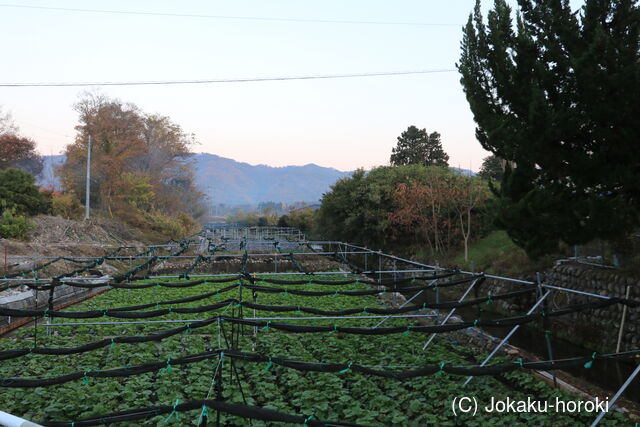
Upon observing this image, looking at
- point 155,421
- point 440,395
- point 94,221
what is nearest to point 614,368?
point 440,395

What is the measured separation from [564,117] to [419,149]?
27931 mm

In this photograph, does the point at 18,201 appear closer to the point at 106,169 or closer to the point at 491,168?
the point at 106,169

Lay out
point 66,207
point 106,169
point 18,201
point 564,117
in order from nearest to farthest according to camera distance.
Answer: point 564,117
point 18,201
point 66,207
point 106,169

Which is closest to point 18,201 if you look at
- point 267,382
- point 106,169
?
point 106,169

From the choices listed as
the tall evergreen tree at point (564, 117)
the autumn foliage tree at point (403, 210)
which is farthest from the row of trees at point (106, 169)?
the tall evergreen tree at point (564, 117)

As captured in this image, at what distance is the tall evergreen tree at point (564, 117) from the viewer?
30.7ft

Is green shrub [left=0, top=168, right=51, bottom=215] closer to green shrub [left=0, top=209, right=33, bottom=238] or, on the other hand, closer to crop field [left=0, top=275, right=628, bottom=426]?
green shrub [left=0, top=209, right=33, bottom=238]

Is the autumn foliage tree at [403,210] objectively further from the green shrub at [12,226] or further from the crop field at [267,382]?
the crop field at [267,382]

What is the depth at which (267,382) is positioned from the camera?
5945 millimetres

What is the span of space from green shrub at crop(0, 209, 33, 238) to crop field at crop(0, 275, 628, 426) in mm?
12250

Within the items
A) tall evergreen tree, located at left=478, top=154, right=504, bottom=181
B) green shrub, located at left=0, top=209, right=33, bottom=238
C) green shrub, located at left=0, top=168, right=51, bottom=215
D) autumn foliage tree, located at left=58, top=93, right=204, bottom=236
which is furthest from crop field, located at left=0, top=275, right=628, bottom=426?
autumn foliage tree, located at left=58, top=93, right=204, bottom=236

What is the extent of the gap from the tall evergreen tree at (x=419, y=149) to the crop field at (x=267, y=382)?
29807mm

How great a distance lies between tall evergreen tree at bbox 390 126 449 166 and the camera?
37.1 metres

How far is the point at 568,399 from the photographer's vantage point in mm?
5508
